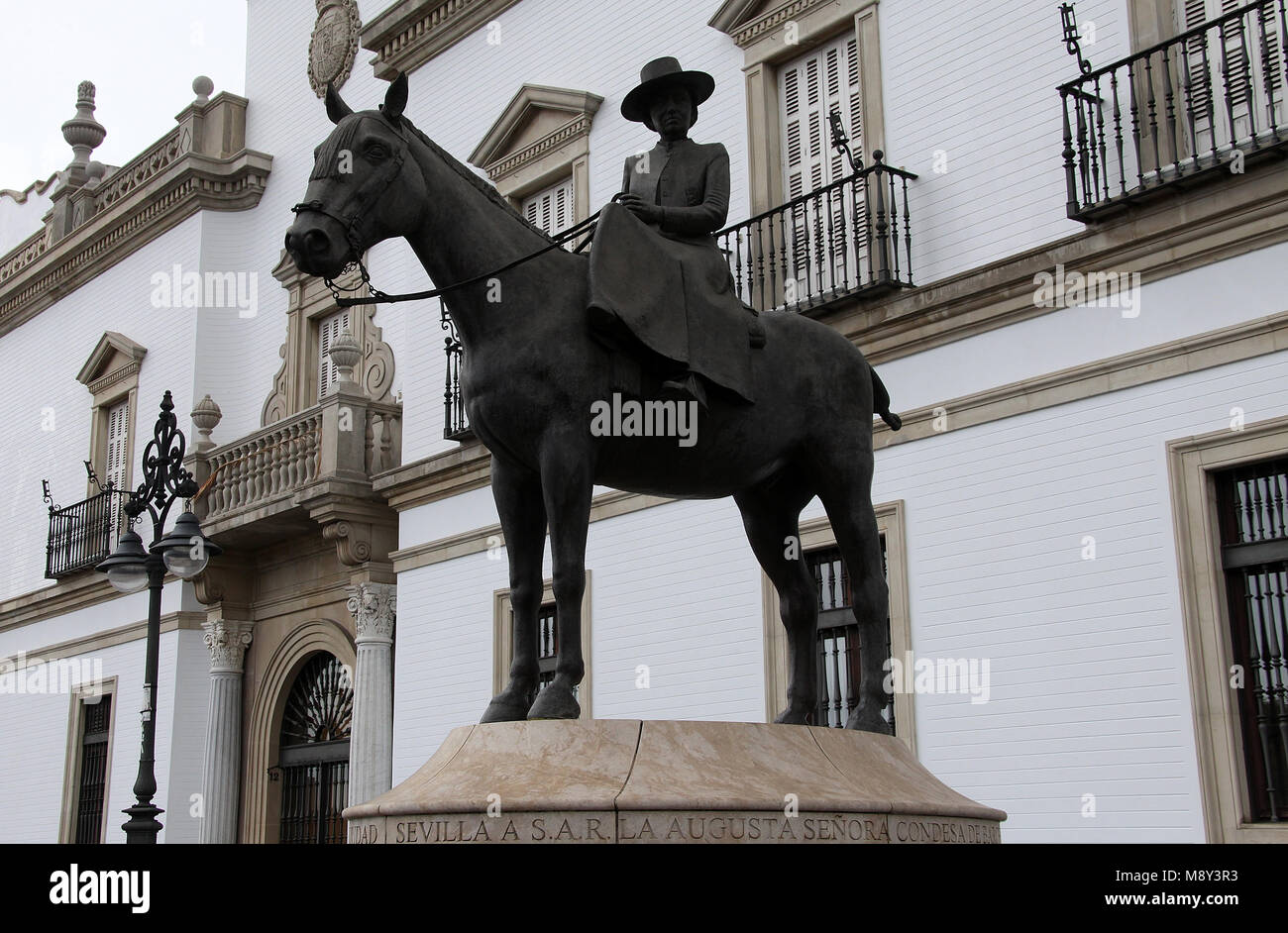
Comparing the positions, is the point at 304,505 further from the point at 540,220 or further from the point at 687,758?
the point at 687,758

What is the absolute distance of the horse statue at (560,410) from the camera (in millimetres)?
5867

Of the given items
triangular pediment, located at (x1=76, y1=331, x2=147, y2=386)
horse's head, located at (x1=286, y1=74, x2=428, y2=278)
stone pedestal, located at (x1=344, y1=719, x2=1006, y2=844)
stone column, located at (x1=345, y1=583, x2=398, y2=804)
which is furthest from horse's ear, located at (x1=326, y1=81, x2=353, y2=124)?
triangular pediment, located at (x1=76, y1=331, x2=147, y2=386)

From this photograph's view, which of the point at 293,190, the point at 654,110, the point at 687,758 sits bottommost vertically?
the point at 687,758

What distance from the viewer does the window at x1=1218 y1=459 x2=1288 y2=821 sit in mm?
10031

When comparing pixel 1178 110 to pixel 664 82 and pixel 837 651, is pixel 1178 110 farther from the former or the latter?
pixel 664 82

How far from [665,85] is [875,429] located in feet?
21.6

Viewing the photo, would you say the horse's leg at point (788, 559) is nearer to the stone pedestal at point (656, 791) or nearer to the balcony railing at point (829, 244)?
the stone pedestal at point (656, 791)

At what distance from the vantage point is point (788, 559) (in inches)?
267

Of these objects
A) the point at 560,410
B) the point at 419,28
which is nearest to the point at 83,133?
the point at 419,28

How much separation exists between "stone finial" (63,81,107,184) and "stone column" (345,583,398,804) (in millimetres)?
14892

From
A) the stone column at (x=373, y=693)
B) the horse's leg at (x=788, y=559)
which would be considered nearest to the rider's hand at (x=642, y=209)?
the horse's leg at (x=788, y=559)
